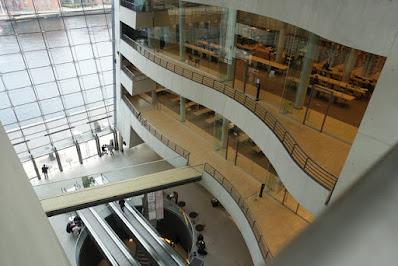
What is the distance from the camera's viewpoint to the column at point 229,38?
10.9 meters

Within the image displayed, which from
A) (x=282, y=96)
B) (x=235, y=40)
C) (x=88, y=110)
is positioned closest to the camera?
(x=282, y=96)

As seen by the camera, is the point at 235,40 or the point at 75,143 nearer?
the point at 235,40

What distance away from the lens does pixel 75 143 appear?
18141 mm

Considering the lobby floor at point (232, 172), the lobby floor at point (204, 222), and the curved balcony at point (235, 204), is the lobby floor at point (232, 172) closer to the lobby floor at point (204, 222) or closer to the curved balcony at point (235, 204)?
the curved balcony at point (235, 204)

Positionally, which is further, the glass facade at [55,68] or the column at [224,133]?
the glass facade at [55,68]

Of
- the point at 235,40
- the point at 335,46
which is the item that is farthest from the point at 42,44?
the point at 335,46

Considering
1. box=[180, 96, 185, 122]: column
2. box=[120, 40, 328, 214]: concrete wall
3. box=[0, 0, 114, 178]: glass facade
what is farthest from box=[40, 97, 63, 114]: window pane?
box=[180, 96, 185, 122]: column

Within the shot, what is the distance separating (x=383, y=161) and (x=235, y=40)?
11582 millimetres

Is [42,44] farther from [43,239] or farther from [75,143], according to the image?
[43,239]

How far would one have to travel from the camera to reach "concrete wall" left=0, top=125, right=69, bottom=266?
0.80 meters

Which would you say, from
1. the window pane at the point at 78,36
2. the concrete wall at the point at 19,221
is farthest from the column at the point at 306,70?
the window pane at the point at 78,36

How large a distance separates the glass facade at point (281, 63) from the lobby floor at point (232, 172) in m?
3.00

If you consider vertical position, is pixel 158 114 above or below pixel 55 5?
below

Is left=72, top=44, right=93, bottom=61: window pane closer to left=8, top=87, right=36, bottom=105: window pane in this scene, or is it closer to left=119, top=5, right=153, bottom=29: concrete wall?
left=119, top=5, right=153, bottom=29: concrete wall
